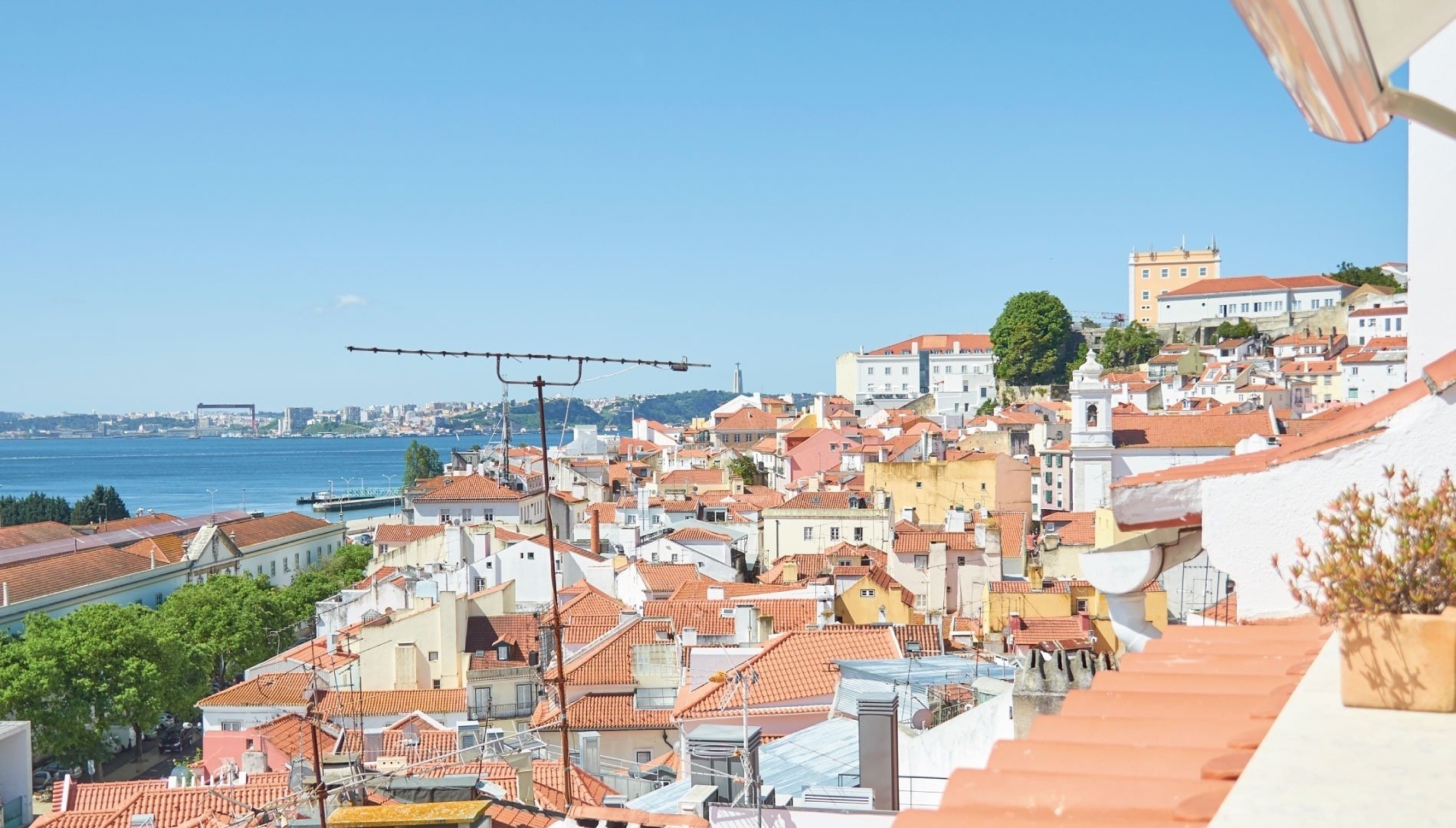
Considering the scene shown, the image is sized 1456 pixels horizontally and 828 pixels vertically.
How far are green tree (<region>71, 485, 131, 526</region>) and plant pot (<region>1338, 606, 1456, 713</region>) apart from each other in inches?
3399

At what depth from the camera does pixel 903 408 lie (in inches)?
3253

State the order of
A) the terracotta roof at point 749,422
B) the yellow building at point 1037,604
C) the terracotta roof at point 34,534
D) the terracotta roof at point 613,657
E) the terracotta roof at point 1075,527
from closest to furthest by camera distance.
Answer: the terracotta roof at point 613,657 → the yellow building at point 1037,604 → the terracotta roof at point 1075,527 → the terracotta roof at point 34,534 → the terracotta roof at point 749,422

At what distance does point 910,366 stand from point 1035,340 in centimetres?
2026

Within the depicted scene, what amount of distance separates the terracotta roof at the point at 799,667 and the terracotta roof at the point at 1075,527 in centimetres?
1293

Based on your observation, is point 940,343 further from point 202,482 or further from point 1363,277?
point 202,482

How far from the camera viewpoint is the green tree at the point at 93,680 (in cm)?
2508

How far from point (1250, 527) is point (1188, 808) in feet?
5.36

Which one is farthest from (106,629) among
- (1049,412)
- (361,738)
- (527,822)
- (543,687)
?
(1049,412)

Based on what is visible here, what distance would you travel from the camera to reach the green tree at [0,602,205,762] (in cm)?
2508

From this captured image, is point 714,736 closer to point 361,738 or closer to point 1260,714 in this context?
point 1260,714

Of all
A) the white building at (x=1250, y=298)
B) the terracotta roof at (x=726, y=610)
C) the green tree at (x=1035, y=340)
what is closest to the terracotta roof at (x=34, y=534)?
the terracotta roof at (x=726, y=610)

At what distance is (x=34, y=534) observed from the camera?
2218 inches

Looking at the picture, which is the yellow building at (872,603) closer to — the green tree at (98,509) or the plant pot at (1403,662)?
the plant pot at (1403,662)

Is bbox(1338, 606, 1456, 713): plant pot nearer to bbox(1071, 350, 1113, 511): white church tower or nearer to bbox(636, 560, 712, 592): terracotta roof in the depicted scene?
bbox(636, 560, 712, 592): terracotta roof
